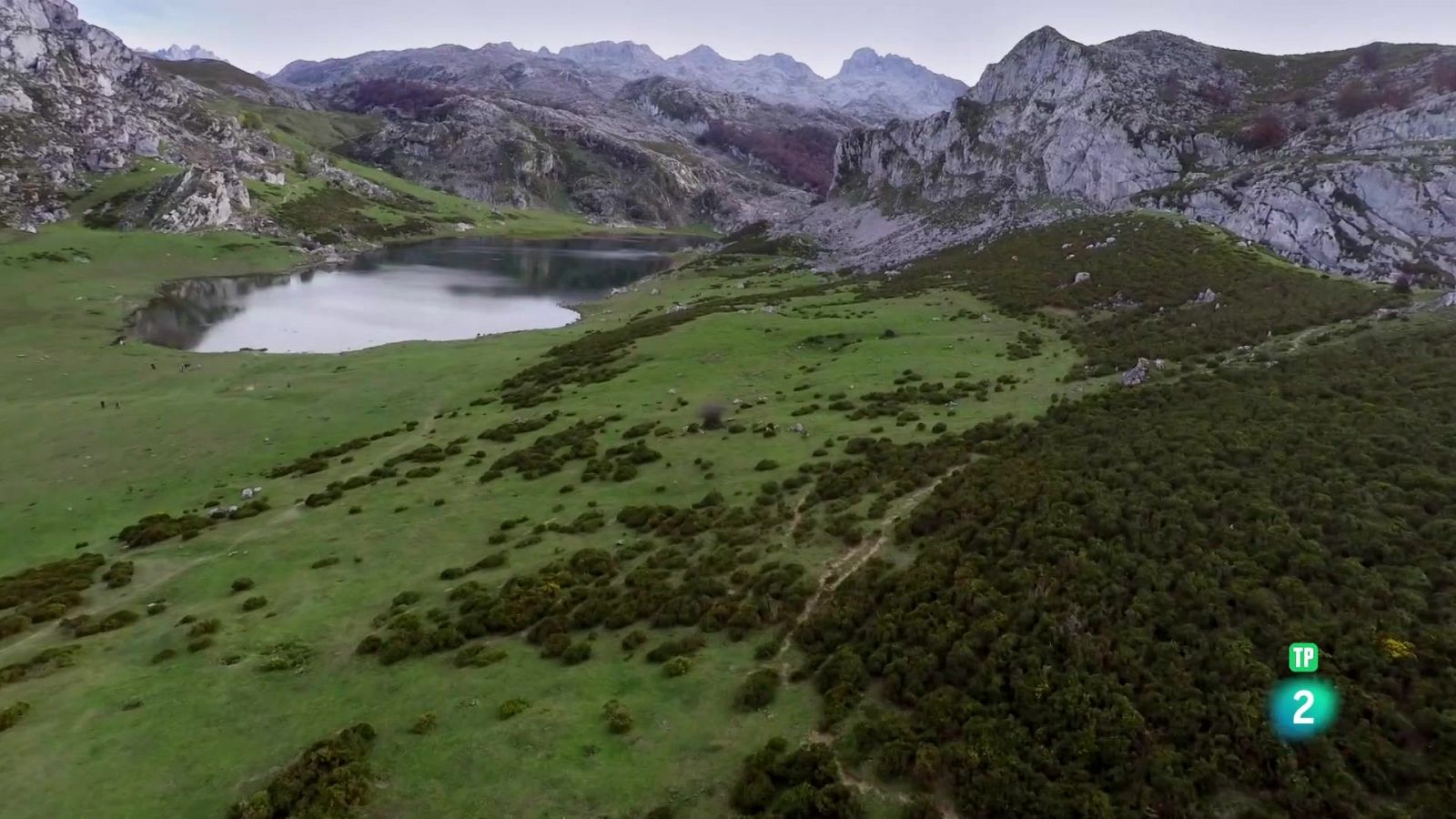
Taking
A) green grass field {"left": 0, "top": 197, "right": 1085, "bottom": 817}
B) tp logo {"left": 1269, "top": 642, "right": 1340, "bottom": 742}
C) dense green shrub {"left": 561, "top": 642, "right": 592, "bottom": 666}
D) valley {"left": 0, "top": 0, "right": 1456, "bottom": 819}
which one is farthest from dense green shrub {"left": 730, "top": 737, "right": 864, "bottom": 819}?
tp logo {"left": 1269, "top": 642, "right": 1340, "bottom": 742}

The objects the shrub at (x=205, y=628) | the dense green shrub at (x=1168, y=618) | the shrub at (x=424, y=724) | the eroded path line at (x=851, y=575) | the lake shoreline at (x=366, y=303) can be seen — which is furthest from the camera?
the lake shoreline at (x=366, y=303)

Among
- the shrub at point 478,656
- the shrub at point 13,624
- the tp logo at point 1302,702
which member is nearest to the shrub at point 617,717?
the shrub at point 478,656

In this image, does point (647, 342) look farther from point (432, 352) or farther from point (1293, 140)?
point (1293, 140)

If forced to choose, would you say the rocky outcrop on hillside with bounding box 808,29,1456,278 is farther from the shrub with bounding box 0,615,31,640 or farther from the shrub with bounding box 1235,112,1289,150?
the shrub with bounding box 0,615,31,640

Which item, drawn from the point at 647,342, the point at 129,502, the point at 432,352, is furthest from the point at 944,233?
the point at 129,502

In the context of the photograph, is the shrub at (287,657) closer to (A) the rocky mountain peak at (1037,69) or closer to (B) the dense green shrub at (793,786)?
(B) the dense green shrub at (793,786)
